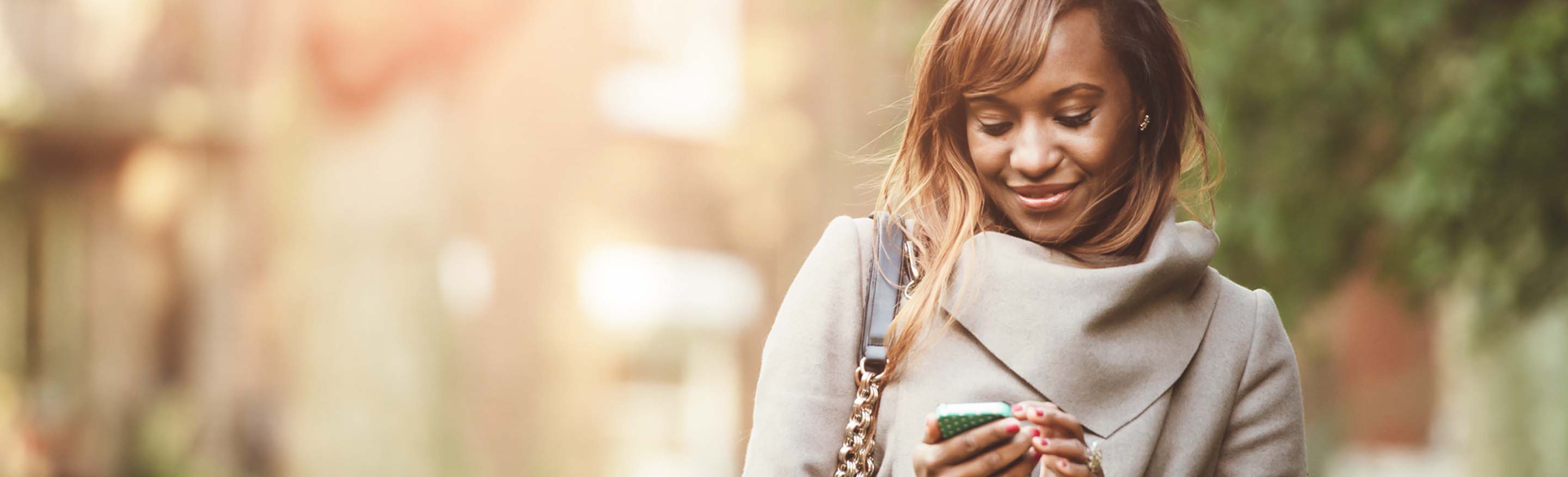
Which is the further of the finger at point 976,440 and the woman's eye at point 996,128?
the woman's eye at point 996,128

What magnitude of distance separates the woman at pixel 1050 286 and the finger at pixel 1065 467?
0.07m

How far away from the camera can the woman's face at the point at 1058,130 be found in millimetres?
1935

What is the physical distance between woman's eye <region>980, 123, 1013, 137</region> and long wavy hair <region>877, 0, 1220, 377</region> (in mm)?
54

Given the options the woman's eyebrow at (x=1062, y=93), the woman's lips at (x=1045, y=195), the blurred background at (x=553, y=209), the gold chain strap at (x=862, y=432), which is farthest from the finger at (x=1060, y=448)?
the blurred background at (x=553, y=209)

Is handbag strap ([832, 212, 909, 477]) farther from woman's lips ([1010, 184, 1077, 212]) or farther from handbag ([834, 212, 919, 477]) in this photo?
woman's lips ([1010, 184, 1077, 212])

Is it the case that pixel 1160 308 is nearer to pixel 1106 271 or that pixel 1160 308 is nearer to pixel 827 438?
pixel 1106 271

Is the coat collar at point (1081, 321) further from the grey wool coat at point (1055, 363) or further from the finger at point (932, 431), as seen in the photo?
the finger at point (932, 431)

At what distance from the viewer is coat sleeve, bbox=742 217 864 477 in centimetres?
188

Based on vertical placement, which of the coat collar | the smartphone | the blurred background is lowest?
the blurred background

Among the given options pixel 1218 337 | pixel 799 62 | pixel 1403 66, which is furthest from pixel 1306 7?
pixel 799 62

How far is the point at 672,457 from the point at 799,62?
14.8ft

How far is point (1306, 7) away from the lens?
18.6 feet

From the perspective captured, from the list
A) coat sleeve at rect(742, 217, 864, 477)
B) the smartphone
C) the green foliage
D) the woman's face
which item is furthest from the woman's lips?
the green foliage

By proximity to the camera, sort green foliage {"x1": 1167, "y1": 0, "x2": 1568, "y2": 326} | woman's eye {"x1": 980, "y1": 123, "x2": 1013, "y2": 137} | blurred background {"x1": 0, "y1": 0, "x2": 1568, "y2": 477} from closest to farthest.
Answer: woman's eye {"x1": 980, "y1": 123, "x2": 1013, "y2": 137}
green foliage {"x1": 1167, "y1": 0, "x2": 1568, "y2": 326}
blurred background {"x1": 0, "y1": 0, "x2": 1568, "y2": 477}
